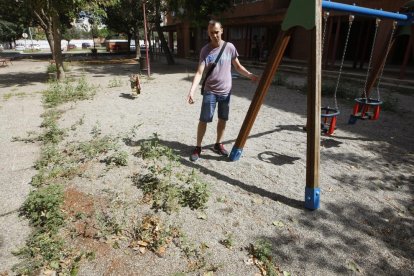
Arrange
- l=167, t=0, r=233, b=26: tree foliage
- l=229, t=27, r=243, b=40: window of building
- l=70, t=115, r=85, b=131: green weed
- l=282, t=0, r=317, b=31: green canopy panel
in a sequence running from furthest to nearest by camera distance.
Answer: l=229, t=27, r=243, b=40: window of building < l=167, t=0, r=233, b=26: tree foliage < l=70, t=115, r=85, b=131: green weed < l=282, t=0, r=317, b=31: green canopy panel

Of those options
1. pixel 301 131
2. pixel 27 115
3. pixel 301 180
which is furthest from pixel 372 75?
pixel 27 115

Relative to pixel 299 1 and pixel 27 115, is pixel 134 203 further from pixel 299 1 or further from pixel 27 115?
pixel 27 115

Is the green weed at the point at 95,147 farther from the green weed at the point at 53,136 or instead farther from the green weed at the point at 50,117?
the green weed at the point at 50,117

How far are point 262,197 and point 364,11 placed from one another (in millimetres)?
2961

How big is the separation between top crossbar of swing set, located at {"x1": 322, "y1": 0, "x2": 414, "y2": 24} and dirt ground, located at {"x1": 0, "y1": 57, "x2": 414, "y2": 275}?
86.5 inches

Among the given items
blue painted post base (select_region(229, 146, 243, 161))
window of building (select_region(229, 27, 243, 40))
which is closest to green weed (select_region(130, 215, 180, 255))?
blue painted post base (select_region(229, 146, 243, 161))

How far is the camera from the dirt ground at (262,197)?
2.69 m

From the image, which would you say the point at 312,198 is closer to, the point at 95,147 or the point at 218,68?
the point at 218,68

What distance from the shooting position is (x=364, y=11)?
4.13 meters

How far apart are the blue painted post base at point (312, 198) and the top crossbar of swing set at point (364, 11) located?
211 centimetres

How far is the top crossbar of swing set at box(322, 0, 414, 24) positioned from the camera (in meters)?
3.43

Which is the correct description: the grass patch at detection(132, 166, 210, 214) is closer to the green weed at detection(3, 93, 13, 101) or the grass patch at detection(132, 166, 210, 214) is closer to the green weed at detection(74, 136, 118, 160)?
the green weed at detection(74, 136, 118, 160)

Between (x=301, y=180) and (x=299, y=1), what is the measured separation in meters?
2.30

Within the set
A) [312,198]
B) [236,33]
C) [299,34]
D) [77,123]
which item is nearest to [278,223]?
[312,198]
